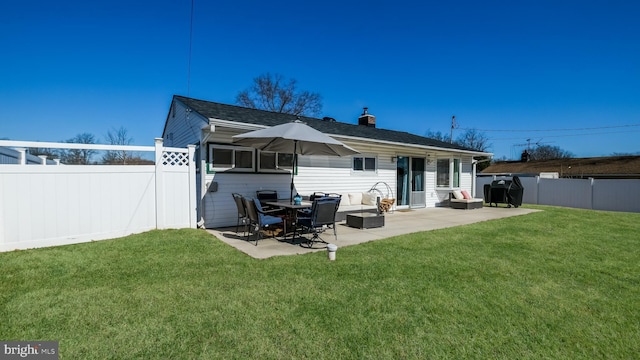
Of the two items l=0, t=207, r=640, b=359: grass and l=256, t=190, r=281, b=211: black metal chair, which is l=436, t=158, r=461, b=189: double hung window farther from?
l=256, t=190, r=281, b=211: black metal chair

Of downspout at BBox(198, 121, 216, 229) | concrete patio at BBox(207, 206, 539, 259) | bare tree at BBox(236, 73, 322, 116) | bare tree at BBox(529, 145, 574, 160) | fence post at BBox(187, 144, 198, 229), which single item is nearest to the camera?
concrete patio at BBox(207, 206, 539, 259)

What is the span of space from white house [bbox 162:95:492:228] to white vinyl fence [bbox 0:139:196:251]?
687 millimetres

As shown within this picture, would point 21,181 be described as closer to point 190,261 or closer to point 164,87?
point 190,261

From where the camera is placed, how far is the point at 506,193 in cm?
1305

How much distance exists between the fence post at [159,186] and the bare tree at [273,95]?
2225cm

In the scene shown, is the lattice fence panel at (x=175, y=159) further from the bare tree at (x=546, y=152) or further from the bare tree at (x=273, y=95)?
the bare tree at (x=546, y=152)

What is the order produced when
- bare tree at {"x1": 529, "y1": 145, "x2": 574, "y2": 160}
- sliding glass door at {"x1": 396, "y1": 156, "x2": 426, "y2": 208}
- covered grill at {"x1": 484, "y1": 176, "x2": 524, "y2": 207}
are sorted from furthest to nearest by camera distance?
A: 1. bare tree at {"x1": 529, "y1": 145, "x2": 574, "y2": 160}
2. covered grill at {"x1": 484, "y1": 176, "x2": 524, "y2": 207}
3. sliding glass door at {"x1": 396, "y1": 156, "x2": 426, "y2": 208}

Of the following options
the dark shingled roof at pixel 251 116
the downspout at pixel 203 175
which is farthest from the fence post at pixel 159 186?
the dark shingled roof at pixel 251 116

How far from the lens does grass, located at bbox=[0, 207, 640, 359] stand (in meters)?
Answer: 2.37

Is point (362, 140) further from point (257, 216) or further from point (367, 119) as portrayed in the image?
point (367, 119)

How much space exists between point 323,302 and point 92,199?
5448 mm

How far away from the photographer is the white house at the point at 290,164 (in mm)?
7523

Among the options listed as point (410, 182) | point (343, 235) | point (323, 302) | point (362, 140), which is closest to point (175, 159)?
point (343, 235)

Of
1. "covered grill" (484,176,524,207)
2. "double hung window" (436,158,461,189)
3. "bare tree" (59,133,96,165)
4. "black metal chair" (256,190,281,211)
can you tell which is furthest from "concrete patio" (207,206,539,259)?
"covered grill" (484,176,524,207)
